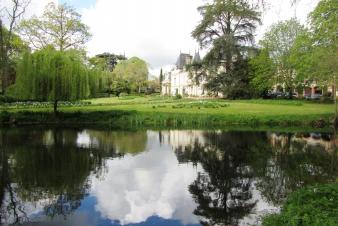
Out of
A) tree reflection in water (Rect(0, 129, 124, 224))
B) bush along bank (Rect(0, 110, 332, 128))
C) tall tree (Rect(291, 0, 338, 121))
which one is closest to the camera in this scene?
tree reflection in water (Rect(0, 129, 124, 224))

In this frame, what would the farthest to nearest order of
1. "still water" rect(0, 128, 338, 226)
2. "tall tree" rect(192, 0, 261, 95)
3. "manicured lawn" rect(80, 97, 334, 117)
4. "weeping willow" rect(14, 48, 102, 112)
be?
"tall tree" rect(192, 0, 261, 95)
"manicured lawn" rect(80, 97, 334, 117)
"weeping willow" rect(14, 48, 102, 112)
"still water" rect(0, 128, 338, 226)

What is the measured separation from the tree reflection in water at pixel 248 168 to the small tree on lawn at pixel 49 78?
38.0ft

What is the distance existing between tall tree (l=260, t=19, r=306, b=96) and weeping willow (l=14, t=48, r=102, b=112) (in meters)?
25.2

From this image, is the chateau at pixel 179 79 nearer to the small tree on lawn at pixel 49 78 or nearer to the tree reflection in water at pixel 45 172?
the small tree on lawn at pixel 49 78

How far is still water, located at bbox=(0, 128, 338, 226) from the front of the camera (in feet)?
28.1

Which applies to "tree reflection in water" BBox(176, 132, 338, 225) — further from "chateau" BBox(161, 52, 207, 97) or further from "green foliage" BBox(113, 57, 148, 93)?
"chateau" BBox(161, 52, 207, 97)

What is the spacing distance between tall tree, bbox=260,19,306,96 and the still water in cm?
2377

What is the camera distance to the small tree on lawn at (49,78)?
86.5ft

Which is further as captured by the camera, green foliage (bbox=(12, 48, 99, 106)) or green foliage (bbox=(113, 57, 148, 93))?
green foliage (bbox=(113, 57, 148, 93))

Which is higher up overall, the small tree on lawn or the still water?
the small tree on lawn

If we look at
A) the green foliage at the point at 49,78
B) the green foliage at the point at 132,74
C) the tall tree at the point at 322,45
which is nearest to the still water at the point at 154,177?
the green foliage at the point at 49,78

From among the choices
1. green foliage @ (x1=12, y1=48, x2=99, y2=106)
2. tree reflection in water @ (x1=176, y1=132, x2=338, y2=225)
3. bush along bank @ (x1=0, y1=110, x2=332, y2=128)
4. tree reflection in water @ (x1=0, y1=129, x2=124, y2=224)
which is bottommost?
tree reflection in water @ (x1=0, y1=129, x2=124, y2=224)

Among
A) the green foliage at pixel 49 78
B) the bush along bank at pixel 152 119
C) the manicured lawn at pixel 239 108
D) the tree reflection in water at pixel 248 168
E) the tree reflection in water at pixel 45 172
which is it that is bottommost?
the tree reflection in water at pixel 45 172

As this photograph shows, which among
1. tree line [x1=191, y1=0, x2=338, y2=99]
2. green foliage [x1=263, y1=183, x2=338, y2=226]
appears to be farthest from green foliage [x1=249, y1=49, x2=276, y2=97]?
green foliage [x1=263, y1=183, x2=338, y2=226]
